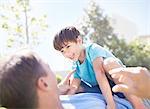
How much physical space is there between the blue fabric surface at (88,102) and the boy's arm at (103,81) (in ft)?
0.12

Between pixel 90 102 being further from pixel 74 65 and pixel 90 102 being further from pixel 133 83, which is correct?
pixel 133 83

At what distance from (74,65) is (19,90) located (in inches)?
37.7

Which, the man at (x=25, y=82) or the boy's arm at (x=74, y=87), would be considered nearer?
the man at (x=25, y=82)

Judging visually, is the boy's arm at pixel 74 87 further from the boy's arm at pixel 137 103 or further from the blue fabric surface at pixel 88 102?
the boy's arm at pixel 137 103

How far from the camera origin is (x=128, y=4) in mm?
16875

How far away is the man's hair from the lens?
4.50 feet

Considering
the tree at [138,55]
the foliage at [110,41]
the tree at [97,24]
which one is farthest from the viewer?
the tree at [97,24]

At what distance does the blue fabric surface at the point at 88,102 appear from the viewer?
1.92 m

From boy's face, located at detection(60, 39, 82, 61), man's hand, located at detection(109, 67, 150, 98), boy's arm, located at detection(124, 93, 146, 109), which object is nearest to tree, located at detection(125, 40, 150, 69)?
boy's face, located at detection(60, 39, 82, 61)

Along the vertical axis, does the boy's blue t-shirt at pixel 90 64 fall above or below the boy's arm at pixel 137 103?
above

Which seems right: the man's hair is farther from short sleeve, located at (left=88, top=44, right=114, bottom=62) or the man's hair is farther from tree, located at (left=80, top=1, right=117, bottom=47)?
tree, located at (left=80, top=1, right=117, bottom=47)

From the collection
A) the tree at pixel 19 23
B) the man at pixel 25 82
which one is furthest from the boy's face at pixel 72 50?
the tree at pixel 19 23

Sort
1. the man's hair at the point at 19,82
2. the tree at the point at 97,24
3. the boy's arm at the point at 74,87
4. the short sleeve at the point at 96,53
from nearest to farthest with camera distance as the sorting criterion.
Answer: the man's hair at the point at 19,82
the short sleeve at the point at 96,53
the boy's arm at the point at 74,87
the tree at the point at 97,24

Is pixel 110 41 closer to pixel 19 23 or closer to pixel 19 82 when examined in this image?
pixel 19 23
